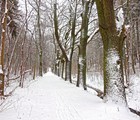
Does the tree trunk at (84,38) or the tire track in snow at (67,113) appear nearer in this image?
the tire track in snow at (67,113)

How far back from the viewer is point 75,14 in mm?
25562

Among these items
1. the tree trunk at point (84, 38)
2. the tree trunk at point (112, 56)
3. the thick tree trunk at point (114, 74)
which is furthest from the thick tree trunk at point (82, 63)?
the thick tree trunk at point (114, 74)

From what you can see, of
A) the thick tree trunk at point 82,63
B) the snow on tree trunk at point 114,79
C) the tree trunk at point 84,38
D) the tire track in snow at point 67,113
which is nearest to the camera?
the tire track in snow at point 67,113

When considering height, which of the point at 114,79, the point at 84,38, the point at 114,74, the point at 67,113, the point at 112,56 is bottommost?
the point at 67,113

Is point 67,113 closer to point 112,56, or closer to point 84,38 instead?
point 112,56

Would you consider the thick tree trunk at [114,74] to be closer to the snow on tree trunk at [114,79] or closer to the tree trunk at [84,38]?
the snow on tree trunk at [114,79]

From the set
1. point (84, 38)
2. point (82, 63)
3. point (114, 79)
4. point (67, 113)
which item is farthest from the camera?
point (82, 63)

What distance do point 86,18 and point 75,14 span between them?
7090mm

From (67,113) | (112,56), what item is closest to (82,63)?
(112,56)

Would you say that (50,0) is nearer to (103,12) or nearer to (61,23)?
(61,23)

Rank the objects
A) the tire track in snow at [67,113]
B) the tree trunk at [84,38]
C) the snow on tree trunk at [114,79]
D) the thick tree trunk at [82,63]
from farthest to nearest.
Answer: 1. the thick tree trunk at [82,63]
2. the tree trunk at [84,38]
3. the snow on tree trunk at [114,79]
4. the tire track in snow at [67,113]

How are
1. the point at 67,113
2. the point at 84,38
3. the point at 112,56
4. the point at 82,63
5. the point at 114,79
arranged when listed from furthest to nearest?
the point at 82,63
the point at 84,38
the point at 112,56
the point at 114,79
the point at 67,113

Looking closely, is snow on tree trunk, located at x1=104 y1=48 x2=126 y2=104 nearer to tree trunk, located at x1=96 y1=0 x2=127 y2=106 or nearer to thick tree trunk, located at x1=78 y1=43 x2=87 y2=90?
tree trunk, located at x1=96 y1=0 x2=127 y2=106

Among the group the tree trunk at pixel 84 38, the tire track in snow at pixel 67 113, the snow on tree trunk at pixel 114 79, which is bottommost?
the tire track in snow at pixel 67 113
